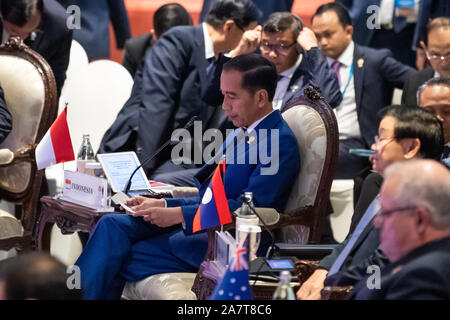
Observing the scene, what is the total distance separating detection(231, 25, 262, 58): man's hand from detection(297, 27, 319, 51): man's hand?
25 cm

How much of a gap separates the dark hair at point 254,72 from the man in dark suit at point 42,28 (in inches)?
64.7

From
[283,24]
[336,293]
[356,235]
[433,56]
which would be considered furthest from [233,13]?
[336,293]

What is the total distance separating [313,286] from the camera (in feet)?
8.78

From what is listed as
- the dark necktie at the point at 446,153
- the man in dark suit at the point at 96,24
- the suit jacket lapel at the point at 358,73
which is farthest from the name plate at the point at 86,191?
the man in dark suit at the point at 96,24

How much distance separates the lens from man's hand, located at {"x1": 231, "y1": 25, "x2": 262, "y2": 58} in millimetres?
4531

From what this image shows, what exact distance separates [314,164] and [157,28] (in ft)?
9.15

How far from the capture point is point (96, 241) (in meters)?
3.25

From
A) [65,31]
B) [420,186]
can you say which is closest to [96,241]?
[420,186]

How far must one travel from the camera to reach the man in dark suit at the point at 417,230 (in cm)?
196

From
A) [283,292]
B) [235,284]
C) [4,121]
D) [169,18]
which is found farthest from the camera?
[169,18]

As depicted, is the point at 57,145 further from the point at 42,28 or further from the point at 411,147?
the point at 411,147

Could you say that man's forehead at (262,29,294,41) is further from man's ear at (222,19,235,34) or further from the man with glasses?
man's ear at (222,19,235,34)

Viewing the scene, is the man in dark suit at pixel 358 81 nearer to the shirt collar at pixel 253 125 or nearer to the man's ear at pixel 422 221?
the shirt collar at pixel 253 125
